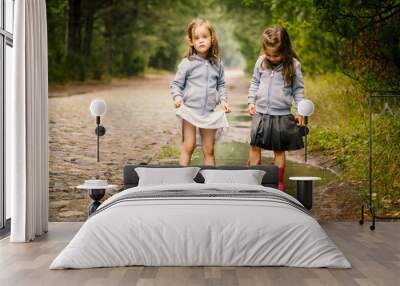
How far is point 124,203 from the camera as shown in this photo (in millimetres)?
4660

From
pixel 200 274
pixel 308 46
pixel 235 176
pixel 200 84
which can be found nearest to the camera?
pixel 200 274

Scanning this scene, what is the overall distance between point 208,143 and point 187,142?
222 millimetres

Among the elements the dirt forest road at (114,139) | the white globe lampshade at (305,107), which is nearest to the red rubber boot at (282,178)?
the dirt forest road at (114,139)

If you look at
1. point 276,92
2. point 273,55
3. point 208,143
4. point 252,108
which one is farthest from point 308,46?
point 208,143

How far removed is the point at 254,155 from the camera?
22.1 ft

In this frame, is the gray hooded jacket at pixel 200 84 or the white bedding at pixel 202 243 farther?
the gray hooded jacket at pixel 200 84

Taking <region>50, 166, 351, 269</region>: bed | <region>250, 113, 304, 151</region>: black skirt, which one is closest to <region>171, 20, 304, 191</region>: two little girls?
<region>250, 113, 304, 151</region>: black skirt

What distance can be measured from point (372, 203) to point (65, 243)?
3.17 meters

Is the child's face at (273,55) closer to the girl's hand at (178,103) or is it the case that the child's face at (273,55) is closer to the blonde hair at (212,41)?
the blonde hair at (212,41)

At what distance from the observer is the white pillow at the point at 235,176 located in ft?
19.5

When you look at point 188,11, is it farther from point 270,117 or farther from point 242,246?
point 242,246

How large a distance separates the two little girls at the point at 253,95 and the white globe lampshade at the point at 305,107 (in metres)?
0.05

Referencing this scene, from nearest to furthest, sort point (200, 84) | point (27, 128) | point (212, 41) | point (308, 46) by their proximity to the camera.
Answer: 1. point (27, 128)
2. point (200, 84)
3. point (212, 41)
4. point (308, 46)

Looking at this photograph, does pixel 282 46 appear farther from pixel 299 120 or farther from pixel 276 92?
pixel 299 120
